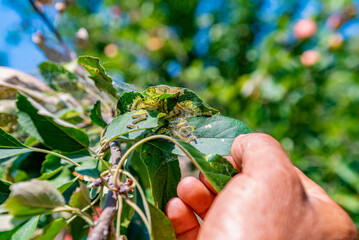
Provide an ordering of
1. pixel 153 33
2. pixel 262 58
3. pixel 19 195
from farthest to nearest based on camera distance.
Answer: pixel 153 33 → pixel 262 58 → pixel 19 195

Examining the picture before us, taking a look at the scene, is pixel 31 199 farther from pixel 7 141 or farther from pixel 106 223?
pixel 7 141

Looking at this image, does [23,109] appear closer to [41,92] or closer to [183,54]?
[41,92]

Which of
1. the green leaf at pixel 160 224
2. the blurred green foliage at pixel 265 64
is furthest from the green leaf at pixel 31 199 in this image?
the blurred green foliage at pixel 265 64

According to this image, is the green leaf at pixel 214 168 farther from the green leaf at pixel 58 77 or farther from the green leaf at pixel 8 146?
the green leaf at pixel 58 77

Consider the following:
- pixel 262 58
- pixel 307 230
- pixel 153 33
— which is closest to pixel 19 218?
pixel 307 230

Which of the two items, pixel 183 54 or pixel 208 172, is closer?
pixel 208 172

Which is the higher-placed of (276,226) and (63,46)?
(63,46)
